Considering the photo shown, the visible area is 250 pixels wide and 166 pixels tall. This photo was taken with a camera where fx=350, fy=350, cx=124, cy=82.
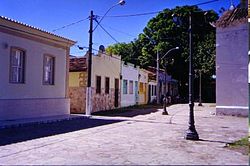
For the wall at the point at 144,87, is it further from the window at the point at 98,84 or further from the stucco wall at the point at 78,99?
the stucco wall at the point at 78,99

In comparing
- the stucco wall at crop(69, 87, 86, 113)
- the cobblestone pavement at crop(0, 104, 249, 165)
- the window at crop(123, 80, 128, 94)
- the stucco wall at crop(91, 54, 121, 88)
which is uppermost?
the stucco wall at crop(91, 54, 121, 88)

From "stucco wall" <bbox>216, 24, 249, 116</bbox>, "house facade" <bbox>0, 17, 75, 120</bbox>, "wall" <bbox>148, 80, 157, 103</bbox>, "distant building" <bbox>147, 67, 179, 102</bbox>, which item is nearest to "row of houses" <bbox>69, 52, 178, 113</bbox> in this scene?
"wall" <bbox>148, 80, 157, 103</bbox>

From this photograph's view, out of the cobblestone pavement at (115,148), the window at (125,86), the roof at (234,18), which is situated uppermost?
the roof at (234,18)

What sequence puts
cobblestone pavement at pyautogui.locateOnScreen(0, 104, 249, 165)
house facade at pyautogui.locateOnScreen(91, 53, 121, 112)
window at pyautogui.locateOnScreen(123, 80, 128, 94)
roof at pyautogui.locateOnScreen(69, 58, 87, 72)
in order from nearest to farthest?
1. cobblestone pavement at pyautogui.locateOnScreen(0, 104, 249, 165)
2. roof at pyautogui.locateOnScreen(69, 58, 87, 72)
3. house facade at pyautogui.locateOnScreen(91, 53, 121, 112)
4. window at pyautogui.locateOnScreen(123, 80, 128, 94)

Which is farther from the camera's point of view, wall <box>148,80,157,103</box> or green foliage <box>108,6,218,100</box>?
green foliage <box>108,6,218,100</box>

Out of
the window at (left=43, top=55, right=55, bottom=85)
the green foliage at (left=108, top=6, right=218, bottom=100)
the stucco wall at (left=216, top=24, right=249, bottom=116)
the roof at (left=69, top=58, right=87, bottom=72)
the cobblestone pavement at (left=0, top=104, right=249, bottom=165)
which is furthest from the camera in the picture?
the green foliage at (left=108, top=6, right=218, bottom=100)

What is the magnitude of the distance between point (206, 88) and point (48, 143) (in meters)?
40.7

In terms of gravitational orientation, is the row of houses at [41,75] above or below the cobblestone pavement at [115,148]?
above

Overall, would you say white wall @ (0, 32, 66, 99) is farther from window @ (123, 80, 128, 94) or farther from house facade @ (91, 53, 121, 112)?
→ window @ (123, 80, 128, 94)

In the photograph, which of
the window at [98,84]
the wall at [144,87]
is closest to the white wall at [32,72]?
the window at [98,84]

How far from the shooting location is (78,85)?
2594 centimetres

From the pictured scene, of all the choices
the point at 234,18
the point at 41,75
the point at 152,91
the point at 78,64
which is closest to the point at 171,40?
the point at 152,91

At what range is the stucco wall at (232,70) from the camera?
71.4 feet

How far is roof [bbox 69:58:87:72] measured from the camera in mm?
25750
